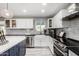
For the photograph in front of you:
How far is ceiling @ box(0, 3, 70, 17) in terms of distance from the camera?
1.51 metres

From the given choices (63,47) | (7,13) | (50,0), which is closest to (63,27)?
(63,47)

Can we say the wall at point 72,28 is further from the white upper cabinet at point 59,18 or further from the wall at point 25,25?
the wall at point 25,25

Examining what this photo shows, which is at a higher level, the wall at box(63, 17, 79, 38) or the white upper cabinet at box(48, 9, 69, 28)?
the white upper cabinet at box(48, 9, 69, 28)

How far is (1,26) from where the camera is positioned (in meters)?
1.55

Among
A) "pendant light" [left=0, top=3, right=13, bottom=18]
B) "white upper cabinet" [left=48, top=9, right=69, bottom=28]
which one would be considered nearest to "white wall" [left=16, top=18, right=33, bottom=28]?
"pendant light" [left=0, top=3, right=13, bottom=18]

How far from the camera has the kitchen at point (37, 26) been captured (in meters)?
1.53

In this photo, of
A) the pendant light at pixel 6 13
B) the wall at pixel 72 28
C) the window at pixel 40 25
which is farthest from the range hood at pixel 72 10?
the pendant light at pixel 6 13

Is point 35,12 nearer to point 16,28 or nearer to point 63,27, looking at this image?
point 16,28

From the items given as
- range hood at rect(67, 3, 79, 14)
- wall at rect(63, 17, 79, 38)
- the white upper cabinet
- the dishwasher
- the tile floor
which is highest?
range hood at rect(67, 3, 79, 14)

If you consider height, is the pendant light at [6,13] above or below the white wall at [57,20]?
above

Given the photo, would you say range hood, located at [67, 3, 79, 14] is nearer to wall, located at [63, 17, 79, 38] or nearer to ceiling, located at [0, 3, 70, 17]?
ceiling, located at [0, 3, 70, 17]

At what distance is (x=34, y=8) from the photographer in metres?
1.58

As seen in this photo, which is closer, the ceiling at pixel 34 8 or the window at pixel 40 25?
the ceiling at pixel 34 8

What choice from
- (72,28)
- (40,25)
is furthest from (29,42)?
(72,28)
